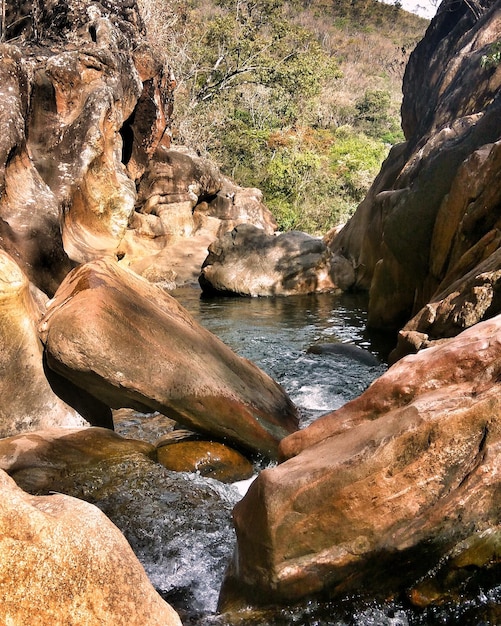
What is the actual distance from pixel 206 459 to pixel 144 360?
38.2 inches

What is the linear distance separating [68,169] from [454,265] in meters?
7.79

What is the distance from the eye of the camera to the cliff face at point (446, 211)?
7.07 meters

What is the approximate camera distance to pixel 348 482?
302 centimetres

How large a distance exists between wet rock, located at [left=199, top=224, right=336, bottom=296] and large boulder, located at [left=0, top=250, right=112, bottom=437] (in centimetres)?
1279

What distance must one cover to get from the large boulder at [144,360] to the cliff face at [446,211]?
2178mm

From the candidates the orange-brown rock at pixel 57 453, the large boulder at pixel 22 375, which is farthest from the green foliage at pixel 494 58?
the orange-brown rock at pixel 57 453

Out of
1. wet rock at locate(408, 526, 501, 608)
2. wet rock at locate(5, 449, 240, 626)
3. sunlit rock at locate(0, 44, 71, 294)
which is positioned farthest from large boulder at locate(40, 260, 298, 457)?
wet rock at locate(408, 526, 501, 608)

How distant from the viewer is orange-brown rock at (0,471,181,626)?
2.08 m

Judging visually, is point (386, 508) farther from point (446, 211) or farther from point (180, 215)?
point (180, 215)

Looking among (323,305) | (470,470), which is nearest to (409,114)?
(323,305)

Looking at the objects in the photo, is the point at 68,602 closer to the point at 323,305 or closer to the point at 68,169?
the point at 68,169

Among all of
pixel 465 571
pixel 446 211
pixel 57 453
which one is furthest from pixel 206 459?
pixel 446 211

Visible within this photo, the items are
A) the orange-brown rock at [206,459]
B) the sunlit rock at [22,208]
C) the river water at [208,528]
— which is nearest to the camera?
the river water at [208,528]

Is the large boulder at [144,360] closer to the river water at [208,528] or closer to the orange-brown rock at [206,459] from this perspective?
the orange-brown rock at [206,459]
